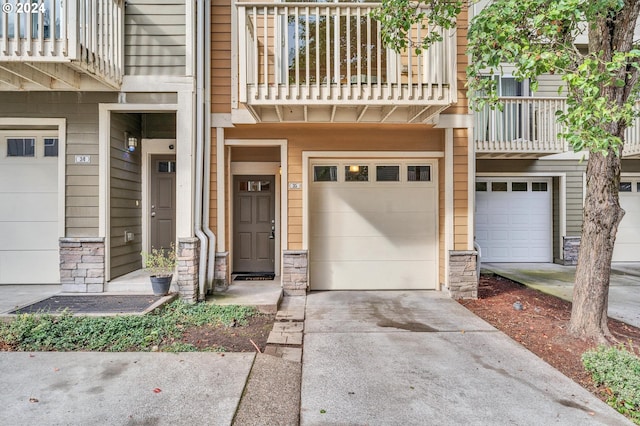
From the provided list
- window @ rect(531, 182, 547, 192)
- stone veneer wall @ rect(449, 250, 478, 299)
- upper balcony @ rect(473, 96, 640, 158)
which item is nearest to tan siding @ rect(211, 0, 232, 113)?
stone veneer wall @ rect(449, 250, 478, 299)

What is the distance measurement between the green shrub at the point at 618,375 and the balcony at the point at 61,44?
18.6 feet

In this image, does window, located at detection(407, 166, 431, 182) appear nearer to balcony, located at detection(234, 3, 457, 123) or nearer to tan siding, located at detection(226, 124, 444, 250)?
tan siding, located at detection(226, 124, 444, 250)

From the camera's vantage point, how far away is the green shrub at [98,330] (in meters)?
3.23

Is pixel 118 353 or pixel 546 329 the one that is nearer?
pixel 118 353

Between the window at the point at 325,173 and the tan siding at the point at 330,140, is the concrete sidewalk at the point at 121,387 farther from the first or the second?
the window at the point at 325,173

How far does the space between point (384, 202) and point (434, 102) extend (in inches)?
72.7

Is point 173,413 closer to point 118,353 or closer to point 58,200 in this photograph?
point 118,353

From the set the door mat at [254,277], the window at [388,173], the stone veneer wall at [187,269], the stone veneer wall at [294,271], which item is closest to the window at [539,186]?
the window at [388,173]

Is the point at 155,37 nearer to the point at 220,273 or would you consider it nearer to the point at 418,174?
the point at 220,273

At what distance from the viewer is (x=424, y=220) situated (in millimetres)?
5590

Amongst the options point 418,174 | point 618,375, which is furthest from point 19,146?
point 618,375

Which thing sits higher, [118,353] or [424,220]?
[424,220]

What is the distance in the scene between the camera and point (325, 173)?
557cm

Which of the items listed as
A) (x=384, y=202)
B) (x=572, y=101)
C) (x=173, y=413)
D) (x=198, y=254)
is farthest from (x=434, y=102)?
(x=173, y=413)
